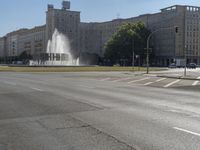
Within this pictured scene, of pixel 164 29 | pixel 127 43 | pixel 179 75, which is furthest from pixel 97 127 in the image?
pixel 164 29

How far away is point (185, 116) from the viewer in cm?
1161

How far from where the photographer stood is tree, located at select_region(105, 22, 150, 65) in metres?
138

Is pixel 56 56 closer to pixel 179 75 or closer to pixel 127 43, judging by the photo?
pixel 127 43

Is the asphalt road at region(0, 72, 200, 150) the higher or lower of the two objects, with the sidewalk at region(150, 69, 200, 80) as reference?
higher

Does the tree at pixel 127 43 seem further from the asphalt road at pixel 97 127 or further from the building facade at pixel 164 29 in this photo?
the asphalt road at pixel 97 127

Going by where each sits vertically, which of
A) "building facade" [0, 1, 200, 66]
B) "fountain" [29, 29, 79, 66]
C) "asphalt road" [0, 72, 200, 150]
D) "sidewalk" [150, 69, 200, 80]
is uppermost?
"building facade" [0, 1, 200, 66]

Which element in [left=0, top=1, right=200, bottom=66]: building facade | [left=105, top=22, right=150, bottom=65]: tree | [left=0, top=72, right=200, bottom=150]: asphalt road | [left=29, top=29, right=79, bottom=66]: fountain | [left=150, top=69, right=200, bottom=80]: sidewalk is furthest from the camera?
[left=0, top=1, right=200, bottom=66]: building facade

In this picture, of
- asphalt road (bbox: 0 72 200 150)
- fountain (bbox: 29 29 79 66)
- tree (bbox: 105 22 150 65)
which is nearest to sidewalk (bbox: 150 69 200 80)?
asphalt road (bbox: 0 72 200 150)

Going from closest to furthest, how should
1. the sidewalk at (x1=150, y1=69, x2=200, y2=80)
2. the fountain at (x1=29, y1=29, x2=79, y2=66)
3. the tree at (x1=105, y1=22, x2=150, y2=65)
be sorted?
the sidewalk at (x1=150, y1=69, x2=200, y2=80) < the fountain at (x1=29, y1=29, x2=79, y2=66) < the tree at (x1=105, y1=22, x2=150, y2=65)

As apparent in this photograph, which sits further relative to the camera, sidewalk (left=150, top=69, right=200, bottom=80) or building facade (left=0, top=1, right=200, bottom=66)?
building facade (left=0, top=1, right=200, bottom=66)

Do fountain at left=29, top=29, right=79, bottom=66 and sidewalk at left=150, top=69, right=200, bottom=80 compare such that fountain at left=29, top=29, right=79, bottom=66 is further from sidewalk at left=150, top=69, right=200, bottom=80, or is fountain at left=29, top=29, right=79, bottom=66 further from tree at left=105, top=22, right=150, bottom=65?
sidewalk at left=150, top=69, right=200, bottom=80

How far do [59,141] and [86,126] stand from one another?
1.87 meters

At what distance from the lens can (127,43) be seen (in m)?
139

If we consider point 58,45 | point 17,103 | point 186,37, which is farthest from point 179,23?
point 17,103
